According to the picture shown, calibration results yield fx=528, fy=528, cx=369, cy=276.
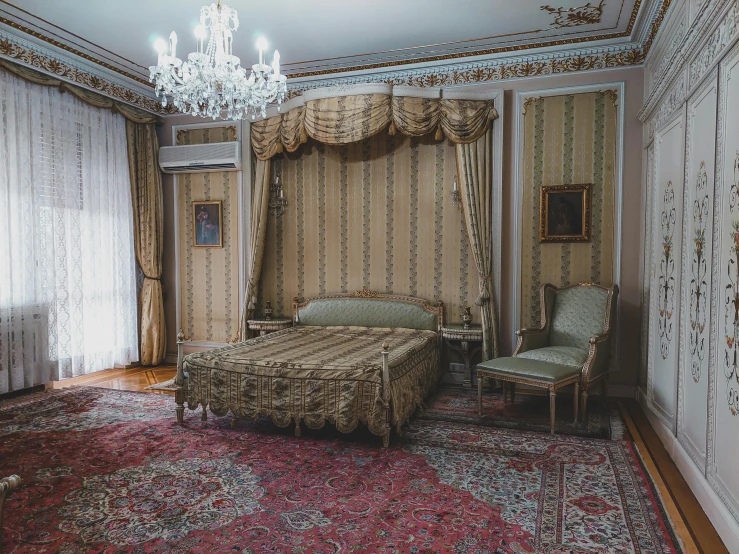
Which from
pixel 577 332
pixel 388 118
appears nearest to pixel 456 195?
pixel 388 118

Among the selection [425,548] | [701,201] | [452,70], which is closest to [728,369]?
[701,201]

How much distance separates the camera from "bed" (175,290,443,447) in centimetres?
329

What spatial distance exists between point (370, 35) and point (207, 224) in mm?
2705

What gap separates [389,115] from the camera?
4.85 m

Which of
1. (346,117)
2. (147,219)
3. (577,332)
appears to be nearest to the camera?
(577,332)

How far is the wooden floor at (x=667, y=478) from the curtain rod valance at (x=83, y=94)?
8.89 ft

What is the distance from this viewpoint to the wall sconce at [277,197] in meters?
5.54

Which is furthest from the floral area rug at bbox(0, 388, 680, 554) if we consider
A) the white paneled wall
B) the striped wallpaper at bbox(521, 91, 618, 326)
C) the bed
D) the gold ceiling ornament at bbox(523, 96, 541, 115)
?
the gold ceiling ornament at bbox(523, 96, 541, 115)

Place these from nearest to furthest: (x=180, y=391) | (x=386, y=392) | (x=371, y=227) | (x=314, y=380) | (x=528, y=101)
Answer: (x=386, y=392) < (x=314, y=380) < (x=180, y=391) < (x=528, y=101) < (x=371, y=227)

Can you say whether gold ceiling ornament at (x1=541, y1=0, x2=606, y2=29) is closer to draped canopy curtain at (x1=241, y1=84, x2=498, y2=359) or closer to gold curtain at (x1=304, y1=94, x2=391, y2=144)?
draped canopy curtain at (x1=241, y1=84, x2=498, y2=359)

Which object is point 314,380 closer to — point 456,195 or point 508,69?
point 456,195

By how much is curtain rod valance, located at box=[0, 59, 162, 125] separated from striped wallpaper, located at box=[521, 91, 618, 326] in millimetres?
3980

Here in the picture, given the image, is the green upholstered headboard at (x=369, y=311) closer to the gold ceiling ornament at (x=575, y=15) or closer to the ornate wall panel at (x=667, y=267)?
the ornate wall panel at (x=667, y=267)

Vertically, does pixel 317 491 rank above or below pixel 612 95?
below
